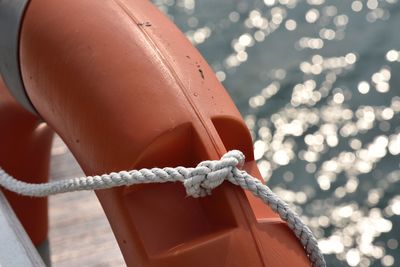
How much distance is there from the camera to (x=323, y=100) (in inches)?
144

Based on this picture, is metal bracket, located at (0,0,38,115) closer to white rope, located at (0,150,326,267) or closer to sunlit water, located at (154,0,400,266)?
white rope, located at (0,150,326,267)

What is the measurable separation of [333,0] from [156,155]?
3.46 metres

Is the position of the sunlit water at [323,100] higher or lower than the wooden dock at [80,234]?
lower

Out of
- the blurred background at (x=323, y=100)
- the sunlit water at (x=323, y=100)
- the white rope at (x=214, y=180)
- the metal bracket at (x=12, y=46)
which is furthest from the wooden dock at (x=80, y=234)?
the sunlit water at (x=323, y=100)

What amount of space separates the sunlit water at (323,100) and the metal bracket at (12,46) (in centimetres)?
184

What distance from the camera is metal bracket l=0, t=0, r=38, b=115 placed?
1.33 m

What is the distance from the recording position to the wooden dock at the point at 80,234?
1741 mm

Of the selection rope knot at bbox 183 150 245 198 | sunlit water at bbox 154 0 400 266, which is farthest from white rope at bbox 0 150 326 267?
sunlit water at bbox 154 0 400 266

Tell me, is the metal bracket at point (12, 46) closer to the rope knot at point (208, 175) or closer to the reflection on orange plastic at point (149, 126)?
the reflection on orange plastic at point (149, 126)

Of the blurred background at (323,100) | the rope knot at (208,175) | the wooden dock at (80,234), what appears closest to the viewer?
the rope knot at (208,175)

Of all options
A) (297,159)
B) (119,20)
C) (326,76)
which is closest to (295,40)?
(326,76)

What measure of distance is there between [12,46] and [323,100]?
2.52 m

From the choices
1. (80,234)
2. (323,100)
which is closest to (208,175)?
(80,234)

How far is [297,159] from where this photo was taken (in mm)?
3416
